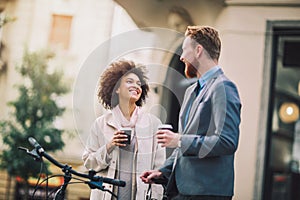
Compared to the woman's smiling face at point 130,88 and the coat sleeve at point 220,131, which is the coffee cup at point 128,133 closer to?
the woman's smiling face at point 130,88

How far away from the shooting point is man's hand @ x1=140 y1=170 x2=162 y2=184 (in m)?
3.15

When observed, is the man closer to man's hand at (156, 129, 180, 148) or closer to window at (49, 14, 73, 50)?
man's hand at (156, 129, 180, 148)

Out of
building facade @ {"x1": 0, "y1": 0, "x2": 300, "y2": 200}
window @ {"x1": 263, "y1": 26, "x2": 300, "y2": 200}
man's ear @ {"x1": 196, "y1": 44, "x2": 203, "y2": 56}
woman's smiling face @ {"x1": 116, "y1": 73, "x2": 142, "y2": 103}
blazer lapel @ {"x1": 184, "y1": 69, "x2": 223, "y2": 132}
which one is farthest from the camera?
window @ {"x1": 263, "y1": 26, "x2": 300, "y2": 200}

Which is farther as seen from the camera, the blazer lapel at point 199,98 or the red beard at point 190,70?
the red beard at point 190,70

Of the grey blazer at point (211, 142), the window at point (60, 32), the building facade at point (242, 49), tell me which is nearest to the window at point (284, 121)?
the building facade at point (242, 49)

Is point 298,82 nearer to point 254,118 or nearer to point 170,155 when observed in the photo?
point 254,118

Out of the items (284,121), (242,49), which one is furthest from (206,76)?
(284,121)

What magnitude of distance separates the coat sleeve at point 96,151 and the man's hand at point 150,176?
278mm

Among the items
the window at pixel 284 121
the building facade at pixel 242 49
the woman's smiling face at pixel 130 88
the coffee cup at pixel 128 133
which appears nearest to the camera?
the coffee cup at pixel 128 133

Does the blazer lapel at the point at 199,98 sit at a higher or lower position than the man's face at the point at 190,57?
lower

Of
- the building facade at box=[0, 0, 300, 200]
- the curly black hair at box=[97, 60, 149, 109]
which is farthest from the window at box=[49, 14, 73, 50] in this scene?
the curly black hair at box=[97, 60, 149, 109]

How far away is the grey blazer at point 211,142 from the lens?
2900 millimetres

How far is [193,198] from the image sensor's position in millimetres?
3004

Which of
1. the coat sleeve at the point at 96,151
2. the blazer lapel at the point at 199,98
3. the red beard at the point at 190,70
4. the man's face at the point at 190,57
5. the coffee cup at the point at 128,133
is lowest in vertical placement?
the coat sleeve at the point at 96,151
